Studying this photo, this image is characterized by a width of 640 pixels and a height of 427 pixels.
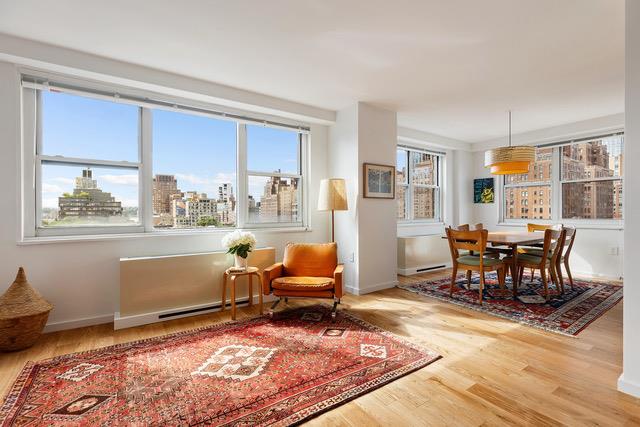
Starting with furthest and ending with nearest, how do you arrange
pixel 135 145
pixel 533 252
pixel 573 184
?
pixel 573 184 < pixel 533 252 < pixel 135 145

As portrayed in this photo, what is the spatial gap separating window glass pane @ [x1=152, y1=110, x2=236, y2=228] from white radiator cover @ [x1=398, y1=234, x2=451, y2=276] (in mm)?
2870

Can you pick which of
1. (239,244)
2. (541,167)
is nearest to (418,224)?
(541,167)

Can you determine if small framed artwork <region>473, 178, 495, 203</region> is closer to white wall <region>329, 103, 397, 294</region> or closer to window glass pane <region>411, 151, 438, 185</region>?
window glass pane <region>411, 151, 438, 185</region>

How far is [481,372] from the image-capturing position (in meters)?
2.20

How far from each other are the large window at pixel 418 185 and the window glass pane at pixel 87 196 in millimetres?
4234

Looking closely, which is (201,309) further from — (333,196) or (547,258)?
(547,258)

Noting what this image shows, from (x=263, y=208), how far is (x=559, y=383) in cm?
345

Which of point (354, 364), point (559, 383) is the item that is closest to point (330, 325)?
point (354, 364)

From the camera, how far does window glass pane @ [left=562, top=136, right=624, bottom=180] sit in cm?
501

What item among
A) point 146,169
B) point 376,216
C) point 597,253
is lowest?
point 597,253

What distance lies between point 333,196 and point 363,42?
6.08 feet

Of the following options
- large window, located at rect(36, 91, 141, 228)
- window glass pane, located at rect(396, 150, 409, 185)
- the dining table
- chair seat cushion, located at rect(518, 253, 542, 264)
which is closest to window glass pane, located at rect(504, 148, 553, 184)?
the dining table

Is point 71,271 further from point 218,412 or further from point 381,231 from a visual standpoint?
point 381,231

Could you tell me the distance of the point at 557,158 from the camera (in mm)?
5617
